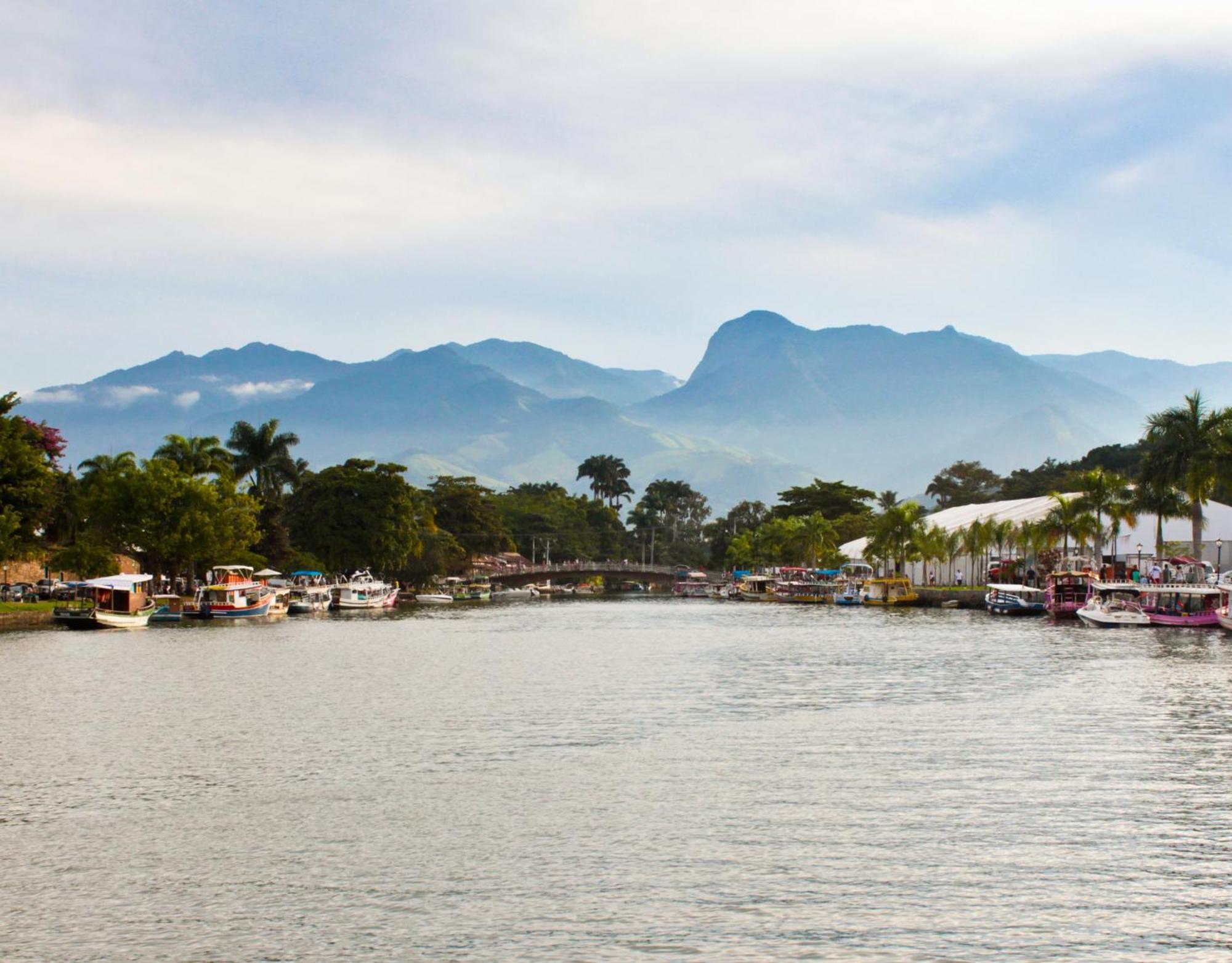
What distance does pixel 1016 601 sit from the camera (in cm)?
10162

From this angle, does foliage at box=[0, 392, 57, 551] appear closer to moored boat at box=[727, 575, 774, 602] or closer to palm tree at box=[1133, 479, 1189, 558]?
palm tree at box=[1133, 479, 1189, 558]

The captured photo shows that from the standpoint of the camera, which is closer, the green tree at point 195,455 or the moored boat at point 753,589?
the green tree at point 195,455

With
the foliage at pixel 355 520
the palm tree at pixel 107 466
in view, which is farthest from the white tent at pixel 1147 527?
the palm tree at pixel 107 466

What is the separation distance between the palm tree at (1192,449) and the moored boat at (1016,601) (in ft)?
43.1

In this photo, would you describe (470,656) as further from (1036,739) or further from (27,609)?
(27,609)

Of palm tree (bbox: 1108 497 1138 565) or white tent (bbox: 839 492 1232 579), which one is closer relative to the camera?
palm tree (bbox: 1108 497 1138 565)

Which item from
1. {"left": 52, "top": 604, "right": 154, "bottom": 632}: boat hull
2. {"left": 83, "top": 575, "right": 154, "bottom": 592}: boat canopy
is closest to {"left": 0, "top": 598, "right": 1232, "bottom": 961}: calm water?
{"left": 52, "top": 604, "right": 154, "bottom": 632}: boat hull

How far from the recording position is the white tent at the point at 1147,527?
370 feet

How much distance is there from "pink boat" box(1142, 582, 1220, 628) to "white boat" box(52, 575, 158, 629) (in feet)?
227

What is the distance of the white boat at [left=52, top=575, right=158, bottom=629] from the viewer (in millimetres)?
82062

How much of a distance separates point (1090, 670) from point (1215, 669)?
17.5 feet

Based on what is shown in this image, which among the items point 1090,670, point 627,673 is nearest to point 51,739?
point 627,673

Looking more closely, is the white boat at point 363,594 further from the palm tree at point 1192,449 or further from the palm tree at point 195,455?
the palm tree at point 1192,449

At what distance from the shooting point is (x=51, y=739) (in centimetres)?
3459
